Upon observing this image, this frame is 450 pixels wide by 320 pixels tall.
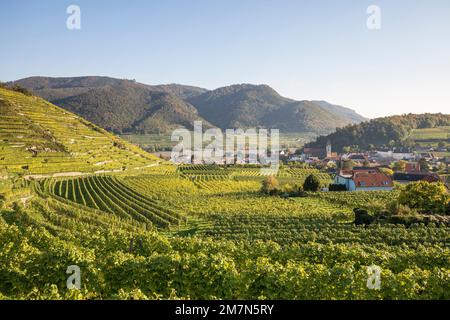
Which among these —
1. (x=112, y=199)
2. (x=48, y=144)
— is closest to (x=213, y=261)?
(x=112, y=199)

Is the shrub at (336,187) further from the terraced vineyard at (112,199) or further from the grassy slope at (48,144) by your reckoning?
the grassy slope at (48,144)

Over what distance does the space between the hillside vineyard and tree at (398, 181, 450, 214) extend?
6928 millimetres

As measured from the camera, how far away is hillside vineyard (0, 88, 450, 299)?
12133 mm

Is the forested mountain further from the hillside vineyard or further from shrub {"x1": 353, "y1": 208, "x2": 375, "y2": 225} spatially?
shrub {"x1": 353, "y1": 208, "x2": 375, "y2": 225}

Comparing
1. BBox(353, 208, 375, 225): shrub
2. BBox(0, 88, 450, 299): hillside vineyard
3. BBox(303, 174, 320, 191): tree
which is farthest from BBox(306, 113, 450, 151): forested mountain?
BBox(353, 208, 375, 225): shrub

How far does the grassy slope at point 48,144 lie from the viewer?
5628 cm

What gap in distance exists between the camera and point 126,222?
32.8m

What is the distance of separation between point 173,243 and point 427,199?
3003 cm

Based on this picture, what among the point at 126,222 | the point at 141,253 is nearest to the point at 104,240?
the point at 141,253

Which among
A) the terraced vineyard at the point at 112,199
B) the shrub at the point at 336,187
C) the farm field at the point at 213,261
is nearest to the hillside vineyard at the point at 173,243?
the farm field at the point at 213,261
